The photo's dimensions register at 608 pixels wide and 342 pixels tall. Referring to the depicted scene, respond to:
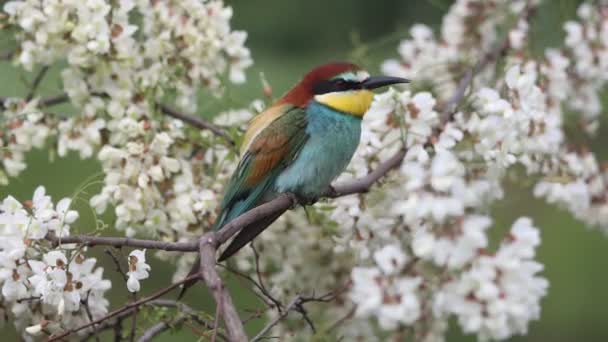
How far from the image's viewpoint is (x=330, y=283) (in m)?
2.11

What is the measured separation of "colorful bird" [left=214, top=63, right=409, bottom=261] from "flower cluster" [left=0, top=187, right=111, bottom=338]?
42cm

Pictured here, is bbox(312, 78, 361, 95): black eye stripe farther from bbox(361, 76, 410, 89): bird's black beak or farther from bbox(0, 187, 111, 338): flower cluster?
bbox(0, 187, 111, 338): flower cluster

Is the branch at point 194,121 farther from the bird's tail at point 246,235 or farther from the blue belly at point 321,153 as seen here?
the bird's tail at point 246,235

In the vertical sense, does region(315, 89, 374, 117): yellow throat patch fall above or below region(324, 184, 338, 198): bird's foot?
above

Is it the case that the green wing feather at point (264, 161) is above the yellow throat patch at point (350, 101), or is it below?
below

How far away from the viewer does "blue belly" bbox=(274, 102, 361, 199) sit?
78.4 inches

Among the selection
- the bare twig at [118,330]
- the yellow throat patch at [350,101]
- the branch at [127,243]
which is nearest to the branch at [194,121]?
the yellow throat patch at [350,101]

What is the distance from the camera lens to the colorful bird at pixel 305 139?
198 centimetres

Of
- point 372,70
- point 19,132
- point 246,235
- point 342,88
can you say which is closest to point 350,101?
point 342,88

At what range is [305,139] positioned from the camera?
2041 mm

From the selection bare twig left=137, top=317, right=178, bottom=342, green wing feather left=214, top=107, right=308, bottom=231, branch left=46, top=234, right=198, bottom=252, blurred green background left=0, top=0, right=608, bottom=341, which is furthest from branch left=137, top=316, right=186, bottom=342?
blurred green background left=0, top=0, right=608, bottom=341

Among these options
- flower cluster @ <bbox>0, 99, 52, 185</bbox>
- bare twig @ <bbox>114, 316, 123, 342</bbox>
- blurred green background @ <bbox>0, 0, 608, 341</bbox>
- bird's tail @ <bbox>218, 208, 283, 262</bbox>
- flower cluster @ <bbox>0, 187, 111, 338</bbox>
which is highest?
blurred green background @ <bbox>0, 0, 608, 341</bbox>

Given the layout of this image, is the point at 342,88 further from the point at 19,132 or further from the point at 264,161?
the point at 19,132

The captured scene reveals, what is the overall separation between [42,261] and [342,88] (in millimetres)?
759
